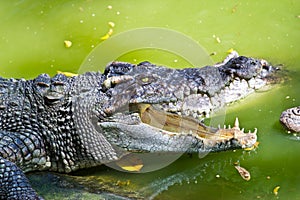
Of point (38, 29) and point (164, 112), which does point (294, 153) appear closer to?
point (164, 112)

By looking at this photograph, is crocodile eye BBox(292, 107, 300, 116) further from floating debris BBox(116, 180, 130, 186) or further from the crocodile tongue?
floating debris BBox(116, 180, 130, 186)

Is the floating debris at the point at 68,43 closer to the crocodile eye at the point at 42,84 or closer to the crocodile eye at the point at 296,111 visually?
the crocodile eye at the point at 42,84

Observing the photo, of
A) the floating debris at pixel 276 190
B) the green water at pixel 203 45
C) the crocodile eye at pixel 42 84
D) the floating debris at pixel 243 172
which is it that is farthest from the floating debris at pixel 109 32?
the floating debris at pixel 276 190

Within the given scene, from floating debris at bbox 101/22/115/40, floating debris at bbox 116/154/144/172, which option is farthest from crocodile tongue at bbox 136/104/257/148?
floating debris at bbox 101/22/115/40

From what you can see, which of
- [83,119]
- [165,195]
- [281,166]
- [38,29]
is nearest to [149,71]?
[83,119]

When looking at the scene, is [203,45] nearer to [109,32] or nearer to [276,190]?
[109,32]
